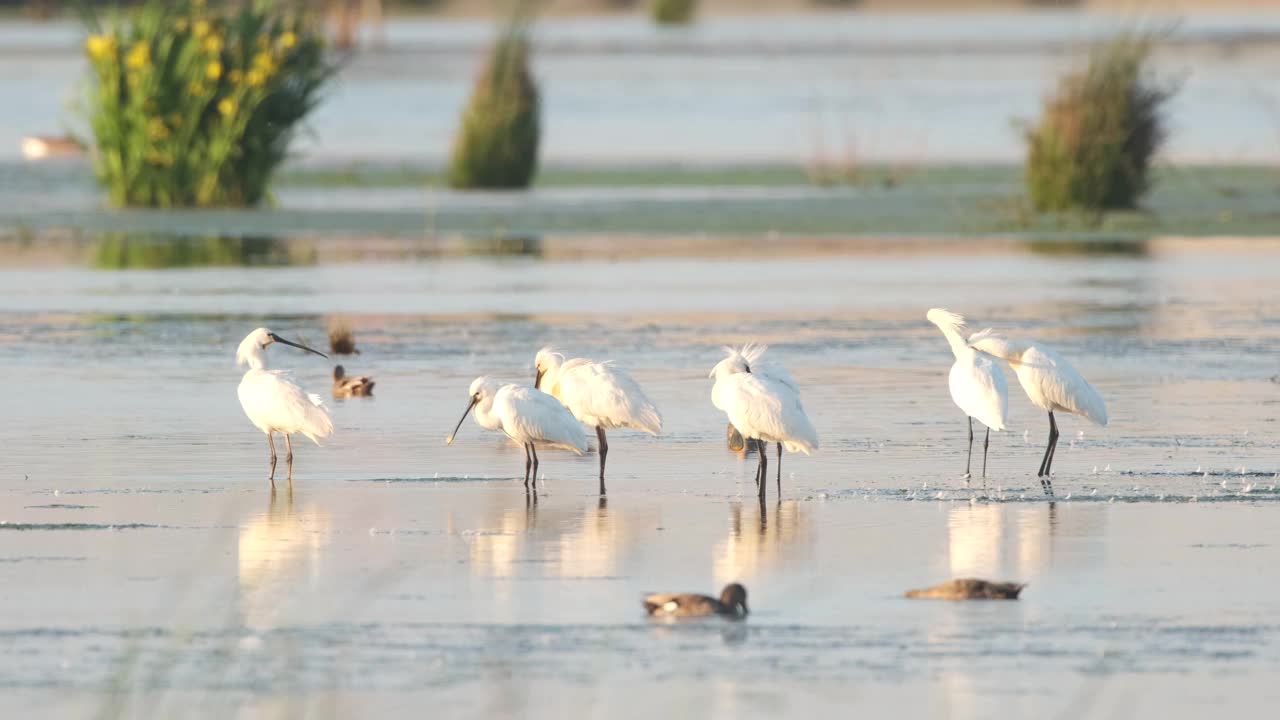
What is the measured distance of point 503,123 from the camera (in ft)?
108

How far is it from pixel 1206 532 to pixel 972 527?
2.91 feet

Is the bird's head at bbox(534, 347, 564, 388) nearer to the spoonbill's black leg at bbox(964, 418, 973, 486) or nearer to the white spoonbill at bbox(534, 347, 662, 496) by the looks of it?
the white spoonbill at bbox(534, 347, 662, 496)

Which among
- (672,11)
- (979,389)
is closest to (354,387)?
(979,389)

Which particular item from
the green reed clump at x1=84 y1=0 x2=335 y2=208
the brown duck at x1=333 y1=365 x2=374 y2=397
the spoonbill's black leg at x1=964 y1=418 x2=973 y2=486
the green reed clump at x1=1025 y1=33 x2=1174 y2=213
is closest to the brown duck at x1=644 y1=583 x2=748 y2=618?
the spoonbill's black leg at x1=964 y1=418 x2=973 y2=486

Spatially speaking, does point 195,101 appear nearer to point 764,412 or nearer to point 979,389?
point 979,389

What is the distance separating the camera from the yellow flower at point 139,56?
29.0m

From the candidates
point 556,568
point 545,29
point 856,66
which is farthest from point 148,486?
point 545,29

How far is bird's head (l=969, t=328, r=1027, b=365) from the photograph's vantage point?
490 inches

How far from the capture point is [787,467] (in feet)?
41.1

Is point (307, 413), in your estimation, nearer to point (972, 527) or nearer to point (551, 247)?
point (972, 527)

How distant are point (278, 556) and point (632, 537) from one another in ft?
4.47

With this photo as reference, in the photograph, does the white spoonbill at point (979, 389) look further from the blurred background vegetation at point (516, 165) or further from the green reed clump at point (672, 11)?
the green reed clump at point (672, 11)

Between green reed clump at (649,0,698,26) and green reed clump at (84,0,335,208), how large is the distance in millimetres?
95071

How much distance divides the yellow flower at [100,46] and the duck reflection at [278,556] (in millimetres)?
18513
